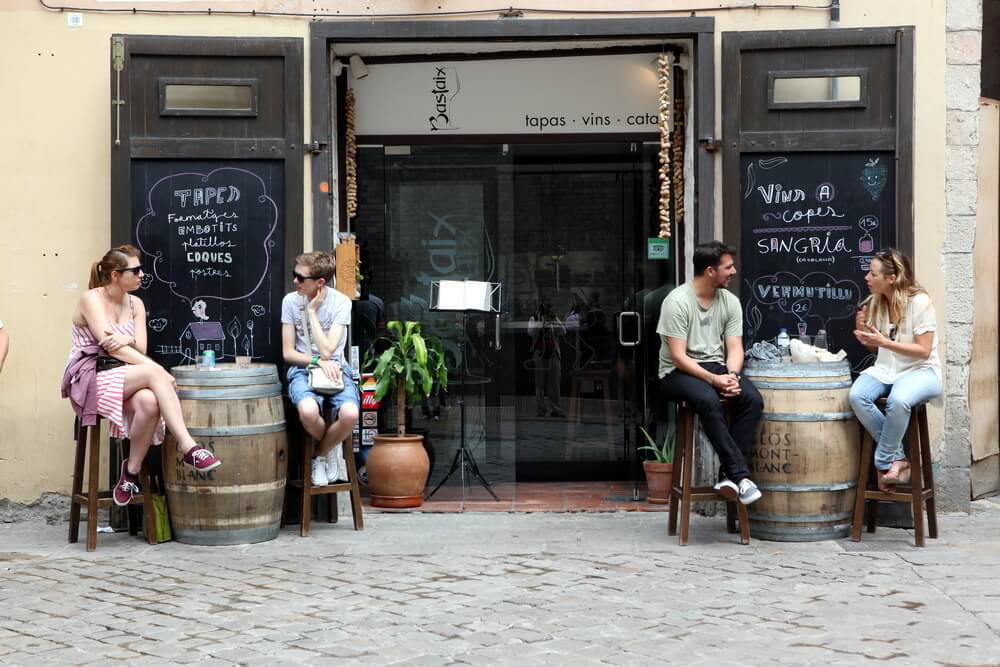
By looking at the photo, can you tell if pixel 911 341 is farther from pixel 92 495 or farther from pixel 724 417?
pixel 92 495

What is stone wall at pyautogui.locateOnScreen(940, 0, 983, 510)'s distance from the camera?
7.26 metres

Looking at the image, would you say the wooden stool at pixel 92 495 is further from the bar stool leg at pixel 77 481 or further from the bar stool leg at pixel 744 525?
the bar stool leg at pixel 744 525

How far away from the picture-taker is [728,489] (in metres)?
6.29

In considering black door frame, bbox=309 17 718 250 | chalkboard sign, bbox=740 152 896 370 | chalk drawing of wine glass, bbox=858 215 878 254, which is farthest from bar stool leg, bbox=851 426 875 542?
black door frame, bbox=309 17 718 250

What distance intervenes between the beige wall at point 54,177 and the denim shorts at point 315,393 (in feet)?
3.00

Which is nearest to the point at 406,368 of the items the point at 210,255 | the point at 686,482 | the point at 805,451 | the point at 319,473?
the point at 319,473

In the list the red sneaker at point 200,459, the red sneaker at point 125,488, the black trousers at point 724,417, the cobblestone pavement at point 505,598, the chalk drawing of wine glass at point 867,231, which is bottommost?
the cobblestone pavement at point 505,598

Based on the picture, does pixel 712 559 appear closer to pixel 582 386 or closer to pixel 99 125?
pixel 582 386

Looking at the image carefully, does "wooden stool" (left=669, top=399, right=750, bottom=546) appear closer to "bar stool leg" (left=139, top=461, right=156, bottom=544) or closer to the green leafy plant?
the green leafy plant

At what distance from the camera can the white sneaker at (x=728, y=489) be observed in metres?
6.29

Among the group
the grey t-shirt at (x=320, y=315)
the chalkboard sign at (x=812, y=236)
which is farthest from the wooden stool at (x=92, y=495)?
the chalkboard sign at (x=812, y=236)

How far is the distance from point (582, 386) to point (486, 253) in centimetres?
111

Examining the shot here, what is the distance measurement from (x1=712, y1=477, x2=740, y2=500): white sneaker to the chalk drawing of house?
292 centimetres

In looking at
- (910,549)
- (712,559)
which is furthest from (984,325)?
(712,559)
